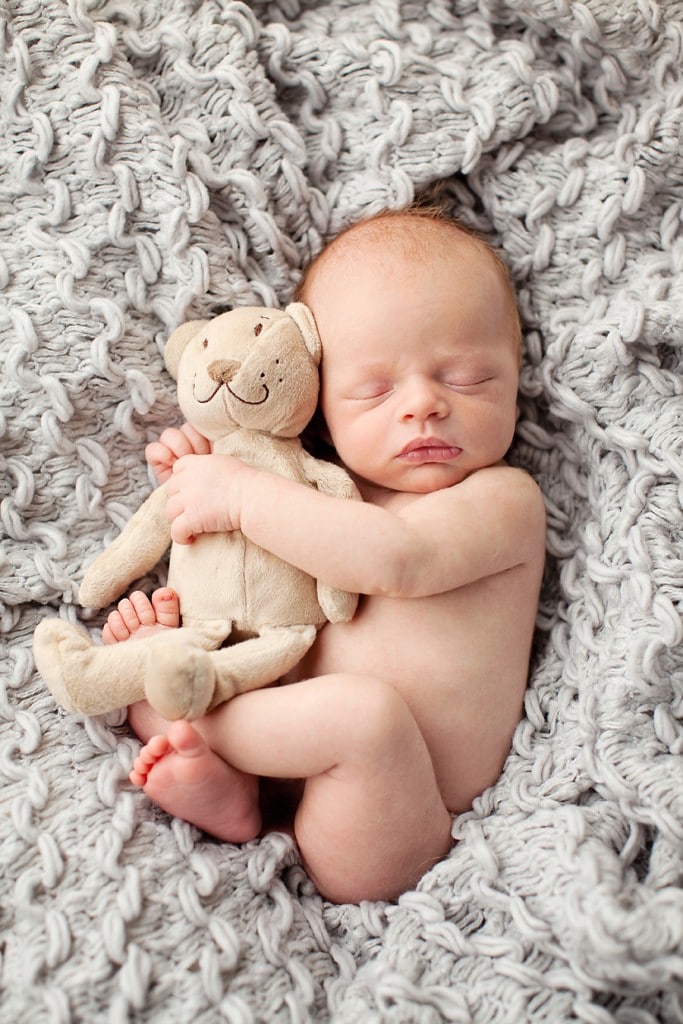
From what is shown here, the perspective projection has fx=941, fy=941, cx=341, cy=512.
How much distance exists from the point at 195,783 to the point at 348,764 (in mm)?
189

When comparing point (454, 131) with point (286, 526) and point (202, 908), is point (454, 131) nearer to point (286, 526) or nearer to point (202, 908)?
point (286, 526)

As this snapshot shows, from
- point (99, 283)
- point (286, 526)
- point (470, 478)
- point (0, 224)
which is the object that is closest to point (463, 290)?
point (470, 478)

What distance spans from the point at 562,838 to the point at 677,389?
63 centimetres

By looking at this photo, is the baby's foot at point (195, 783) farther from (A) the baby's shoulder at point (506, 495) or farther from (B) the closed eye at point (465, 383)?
(B) the closed eye at point (465, 383)

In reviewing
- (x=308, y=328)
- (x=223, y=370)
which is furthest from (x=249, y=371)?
(x=308, y=328)

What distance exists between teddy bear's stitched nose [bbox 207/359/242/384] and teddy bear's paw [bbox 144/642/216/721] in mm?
348

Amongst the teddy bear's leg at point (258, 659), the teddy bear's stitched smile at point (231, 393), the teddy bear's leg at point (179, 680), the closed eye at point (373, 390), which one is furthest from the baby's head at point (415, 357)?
the teddy bear's leg at point (179, 680)

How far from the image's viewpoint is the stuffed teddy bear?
47.3 inches

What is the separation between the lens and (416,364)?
128 cm

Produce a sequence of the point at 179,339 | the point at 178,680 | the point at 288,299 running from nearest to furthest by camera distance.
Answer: the point at 178,680, the point at 179,339, the point at 288,299

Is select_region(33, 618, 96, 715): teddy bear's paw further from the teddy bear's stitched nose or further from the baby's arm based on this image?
the teddy bear's stitched nose

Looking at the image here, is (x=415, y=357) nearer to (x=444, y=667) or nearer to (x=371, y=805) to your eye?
(x=444, y=667)

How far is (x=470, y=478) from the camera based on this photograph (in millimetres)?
1312

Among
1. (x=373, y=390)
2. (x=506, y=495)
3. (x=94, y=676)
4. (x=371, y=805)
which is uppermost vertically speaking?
(x=373, y=390)
